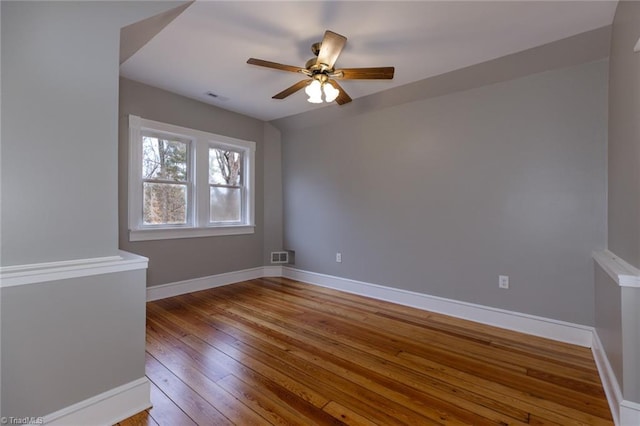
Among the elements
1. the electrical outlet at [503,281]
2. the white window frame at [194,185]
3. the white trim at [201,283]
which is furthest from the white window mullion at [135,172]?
the electrical outlet at [503,281]

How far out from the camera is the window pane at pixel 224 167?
426 centimetres

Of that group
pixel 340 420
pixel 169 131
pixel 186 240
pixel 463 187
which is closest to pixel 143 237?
pixel 186 240

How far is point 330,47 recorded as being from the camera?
2.07 metres

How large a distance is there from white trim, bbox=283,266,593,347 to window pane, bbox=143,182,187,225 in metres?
2.16

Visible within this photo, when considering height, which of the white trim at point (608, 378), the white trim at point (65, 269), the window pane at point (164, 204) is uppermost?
the window pane at point (164, 204)

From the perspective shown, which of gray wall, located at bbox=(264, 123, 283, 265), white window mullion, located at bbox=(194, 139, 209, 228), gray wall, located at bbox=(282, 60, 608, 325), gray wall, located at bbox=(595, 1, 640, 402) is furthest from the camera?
gray wall, located at bbox=(264, 123, 283, 265)

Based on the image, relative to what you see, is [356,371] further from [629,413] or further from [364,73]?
[364,73]

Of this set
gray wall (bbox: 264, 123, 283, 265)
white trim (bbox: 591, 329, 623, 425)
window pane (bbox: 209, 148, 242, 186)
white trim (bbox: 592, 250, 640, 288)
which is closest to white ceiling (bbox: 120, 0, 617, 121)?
window pane (bbox: 209, 148, 242, 186)

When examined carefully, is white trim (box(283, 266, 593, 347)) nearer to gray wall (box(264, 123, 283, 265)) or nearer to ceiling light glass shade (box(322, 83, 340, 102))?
gray wall (box(264, 123, 283, 265))

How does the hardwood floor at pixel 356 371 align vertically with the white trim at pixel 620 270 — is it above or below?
below

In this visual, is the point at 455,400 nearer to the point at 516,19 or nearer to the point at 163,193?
the point at 516,19

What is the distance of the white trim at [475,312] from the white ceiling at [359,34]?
244 centimetres

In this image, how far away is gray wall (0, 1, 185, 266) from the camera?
4.34ft

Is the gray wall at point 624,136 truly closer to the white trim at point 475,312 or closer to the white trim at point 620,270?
the white trim at point 620,270
